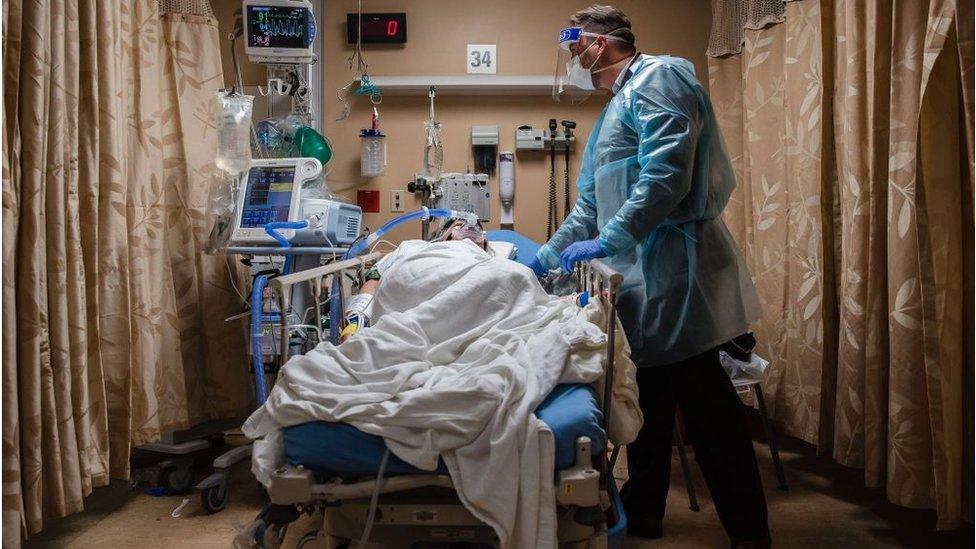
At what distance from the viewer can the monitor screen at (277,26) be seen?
10.3ft

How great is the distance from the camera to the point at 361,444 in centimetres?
154

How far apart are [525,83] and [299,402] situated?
254cm

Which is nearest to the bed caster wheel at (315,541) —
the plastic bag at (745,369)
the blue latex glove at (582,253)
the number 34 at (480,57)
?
the blue latex glove at (582,253)

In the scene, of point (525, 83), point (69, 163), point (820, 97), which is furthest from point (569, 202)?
point (69, 163)

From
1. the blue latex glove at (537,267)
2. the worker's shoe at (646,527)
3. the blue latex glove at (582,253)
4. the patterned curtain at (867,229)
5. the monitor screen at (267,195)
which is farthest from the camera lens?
the monitor screen at (267,195)

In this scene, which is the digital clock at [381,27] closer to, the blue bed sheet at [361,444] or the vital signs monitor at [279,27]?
the vital signs monitor at [279,27]

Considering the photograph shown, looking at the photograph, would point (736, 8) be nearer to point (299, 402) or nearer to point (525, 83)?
point (525, 83)

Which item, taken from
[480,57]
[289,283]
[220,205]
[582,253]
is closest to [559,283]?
[582,253]

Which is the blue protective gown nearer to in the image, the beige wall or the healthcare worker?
the healthcare worker

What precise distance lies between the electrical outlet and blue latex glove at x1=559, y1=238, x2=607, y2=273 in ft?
5.47

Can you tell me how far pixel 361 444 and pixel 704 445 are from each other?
1.07 metres

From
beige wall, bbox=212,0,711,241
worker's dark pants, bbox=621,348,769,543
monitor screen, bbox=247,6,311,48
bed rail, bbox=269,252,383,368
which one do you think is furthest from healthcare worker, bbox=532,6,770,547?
beige wall, bbox=212,0,711,241

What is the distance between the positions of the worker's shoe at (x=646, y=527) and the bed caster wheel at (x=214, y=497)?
131 cm

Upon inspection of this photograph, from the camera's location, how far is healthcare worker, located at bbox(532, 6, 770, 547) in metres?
2.12
